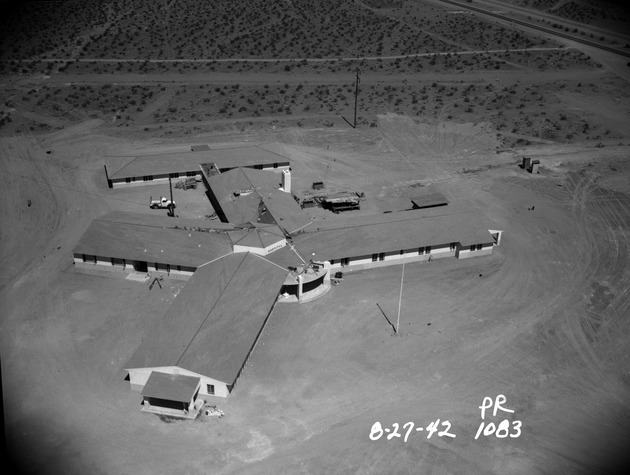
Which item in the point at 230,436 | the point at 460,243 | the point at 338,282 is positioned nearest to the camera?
the point at 230,436

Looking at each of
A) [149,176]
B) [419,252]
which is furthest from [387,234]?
[149,176]

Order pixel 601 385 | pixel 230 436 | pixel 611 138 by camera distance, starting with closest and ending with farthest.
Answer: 1. pixel 230 436
2. pixel 601 385
3. pixel 611 138

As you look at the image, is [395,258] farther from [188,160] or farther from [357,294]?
[188,160]

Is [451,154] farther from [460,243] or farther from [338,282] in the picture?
[338,282]

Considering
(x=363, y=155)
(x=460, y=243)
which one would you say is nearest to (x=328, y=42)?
(x=363, y=155)

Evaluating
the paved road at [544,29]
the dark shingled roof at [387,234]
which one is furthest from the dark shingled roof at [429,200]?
the paved road at [544,29]
